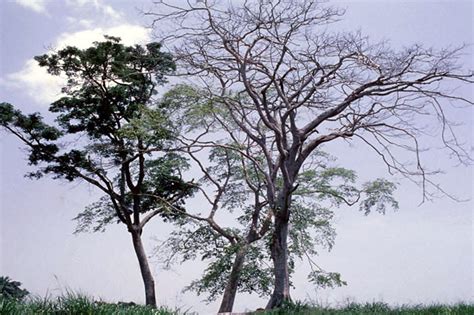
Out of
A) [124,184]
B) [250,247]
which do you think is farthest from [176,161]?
[250,247]

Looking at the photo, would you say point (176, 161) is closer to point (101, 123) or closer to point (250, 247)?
point (101, 123)

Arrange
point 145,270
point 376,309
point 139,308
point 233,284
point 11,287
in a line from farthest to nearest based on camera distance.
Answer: point 145,270 → point 233,284 → point 11,287 → point 376,309 → point 139,308

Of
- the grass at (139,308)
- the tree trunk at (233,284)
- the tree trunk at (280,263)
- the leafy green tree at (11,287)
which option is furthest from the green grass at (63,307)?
the tree trunk at (233,284)

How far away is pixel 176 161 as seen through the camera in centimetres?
1555

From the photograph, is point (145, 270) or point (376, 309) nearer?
point (376, 309)

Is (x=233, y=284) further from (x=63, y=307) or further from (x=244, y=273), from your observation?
(x=63, y=307)

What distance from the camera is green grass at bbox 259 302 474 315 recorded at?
26.1ft

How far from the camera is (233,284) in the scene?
44.4 feet

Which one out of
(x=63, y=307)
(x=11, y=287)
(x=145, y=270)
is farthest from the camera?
(x=145, y=270)

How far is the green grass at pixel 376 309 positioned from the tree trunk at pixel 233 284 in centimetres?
367

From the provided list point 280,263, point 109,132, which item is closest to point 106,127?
point 109,132

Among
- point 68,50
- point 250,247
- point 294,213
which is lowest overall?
point 250,247

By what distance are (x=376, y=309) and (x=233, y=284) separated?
5217 millimetres

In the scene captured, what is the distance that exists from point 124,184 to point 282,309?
7714 mm
